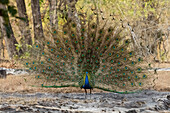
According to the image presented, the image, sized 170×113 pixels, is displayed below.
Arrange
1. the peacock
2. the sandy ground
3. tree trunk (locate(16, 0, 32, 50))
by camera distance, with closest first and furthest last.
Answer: the sandy ground
the peacock
tree trunk (locate(16, 0, 32, 50))

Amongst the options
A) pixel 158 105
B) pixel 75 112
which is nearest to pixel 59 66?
pixel 75 112

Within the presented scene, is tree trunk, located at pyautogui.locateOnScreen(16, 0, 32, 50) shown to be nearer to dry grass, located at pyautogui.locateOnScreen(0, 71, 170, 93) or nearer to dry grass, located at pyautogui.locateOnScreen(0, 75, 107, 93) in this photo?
dry grass, located at pyautogui.locateOnScreen(0, 71, 170, 93)

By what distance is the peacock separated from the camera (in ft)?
28.1

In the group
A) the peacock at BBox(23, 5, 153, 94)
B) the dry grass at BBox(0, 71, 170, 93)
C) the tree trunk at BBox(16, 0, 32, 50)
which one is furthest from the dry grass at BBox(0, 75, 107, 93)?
the tree trunk at BBox(16, 0, 32, 50)

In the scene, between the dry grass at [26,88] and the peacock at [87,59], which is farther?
the dry grass at [26,88]

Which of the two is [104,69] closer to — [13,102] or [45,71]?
[45,71]

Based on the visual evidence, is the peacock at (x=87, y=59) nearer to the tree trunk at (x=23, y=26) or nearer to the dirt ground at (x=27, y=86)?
the dirt ground at (x=27, y=86)

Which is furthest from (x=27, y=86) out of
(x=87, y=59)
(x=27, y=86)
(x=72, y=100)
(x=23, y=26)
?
(x=23, y=26)

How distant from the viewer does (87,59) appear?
28.1 feet

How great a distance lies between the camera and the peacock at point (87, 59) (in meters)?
8.57

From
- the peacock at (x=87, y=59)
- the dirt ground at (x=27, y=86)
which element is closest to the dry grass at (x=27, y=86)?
the dirt ground at (x=27, y=86)

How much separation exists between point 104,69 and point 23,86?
10.2 feet

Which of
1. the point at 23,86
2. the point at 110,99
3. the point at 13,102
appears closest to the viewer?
the point at 13,102

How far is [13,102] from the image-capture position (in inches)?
286
